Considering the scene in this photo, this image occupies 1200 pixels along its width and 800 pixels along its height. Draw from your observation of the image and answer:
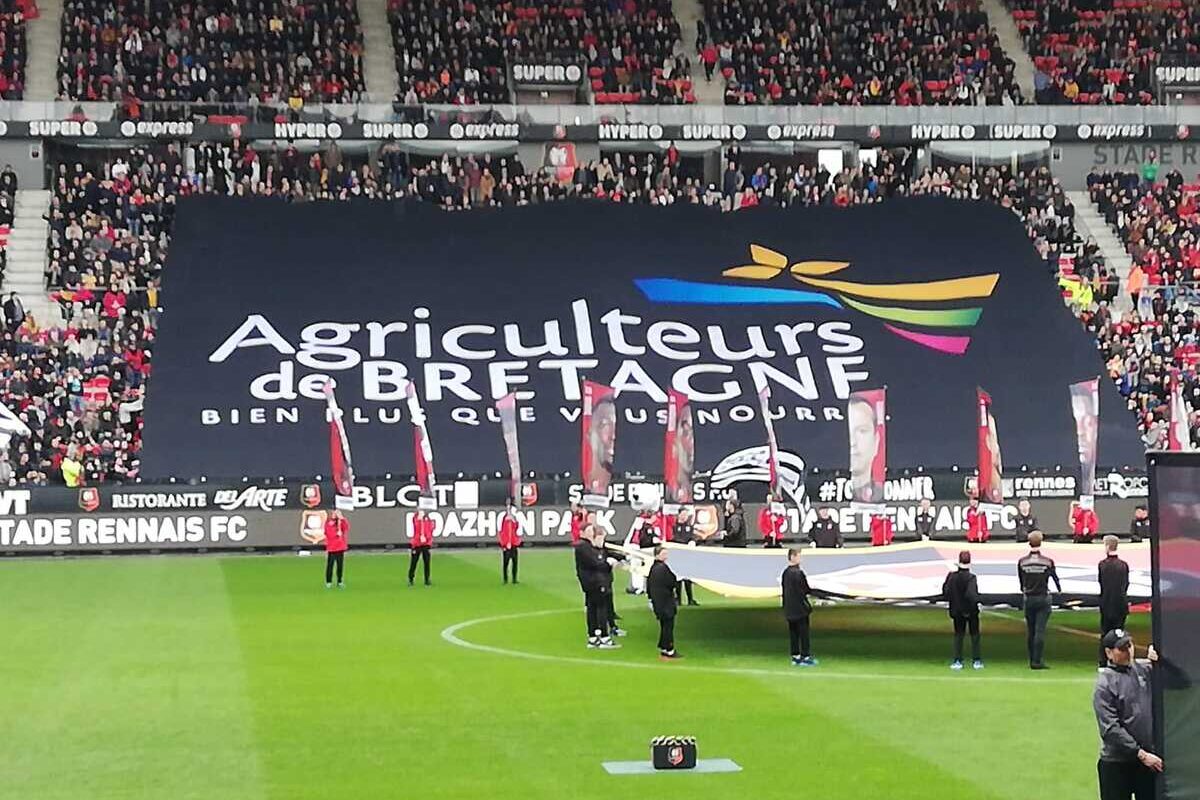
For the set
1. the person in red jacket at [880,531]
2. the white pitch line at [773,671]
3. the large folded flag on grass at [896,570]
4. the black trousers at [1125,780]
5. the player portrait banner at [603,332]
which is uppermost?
the player portrait banner at [603,332]

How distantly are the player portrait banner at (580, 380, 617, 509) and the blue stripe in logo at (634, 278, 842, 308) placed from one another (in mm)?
19069

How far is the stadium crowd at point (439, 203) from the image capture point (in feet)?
178

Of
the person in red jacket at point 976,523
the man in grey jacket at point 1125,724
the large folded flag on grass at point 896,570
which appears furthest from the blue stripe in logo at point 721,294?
the man in grey jacket at point 1125,724

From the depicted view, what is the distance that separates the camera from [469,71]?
65688 millimetres

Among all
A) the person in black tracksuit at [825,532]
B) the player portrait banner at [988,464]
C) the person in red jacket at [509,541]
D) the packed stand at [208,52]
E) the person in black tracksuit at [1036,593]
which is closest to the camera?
the person in black tracksuit at [1036,593]

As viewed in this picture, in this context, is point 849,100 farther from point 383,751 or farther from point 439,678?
point 383,751

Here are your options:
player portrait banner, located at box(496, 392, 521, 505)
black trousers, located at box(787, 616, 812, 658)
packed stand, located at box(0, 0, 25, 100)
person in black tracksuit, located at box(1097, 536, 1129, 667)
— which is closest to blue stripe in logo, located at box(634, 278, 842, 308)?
player portrait banner, located at box(496, 392, 521, 505)

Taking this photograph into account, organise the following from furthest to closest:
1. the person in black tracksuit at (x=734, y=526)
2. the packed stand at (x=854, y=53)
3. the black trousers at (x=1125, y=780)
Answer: the packed stand at (x=854, y=53), the person in black tracksuit at (x=734, y=526), the black trousers at (x=1125, y=780)

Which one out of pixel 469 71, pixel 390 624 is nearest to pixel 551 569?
pixel 390 624

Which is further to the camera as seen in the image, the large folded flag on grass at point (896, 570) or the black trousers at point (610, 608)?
the black trousers at point (610, 608)

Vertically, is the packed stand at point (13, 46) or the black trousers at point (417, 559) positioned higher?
the packed stand at point (13, 46)

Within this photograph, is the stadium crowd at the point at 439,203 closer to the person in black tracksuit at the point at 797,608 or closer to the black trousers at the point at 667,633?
the black trousers at the point at 667,633

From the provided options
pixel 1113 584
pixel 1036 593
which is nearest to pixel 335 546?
pixel 1036 593

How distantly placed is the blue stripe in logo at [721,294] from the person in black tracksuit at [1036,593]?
33.1 metres
